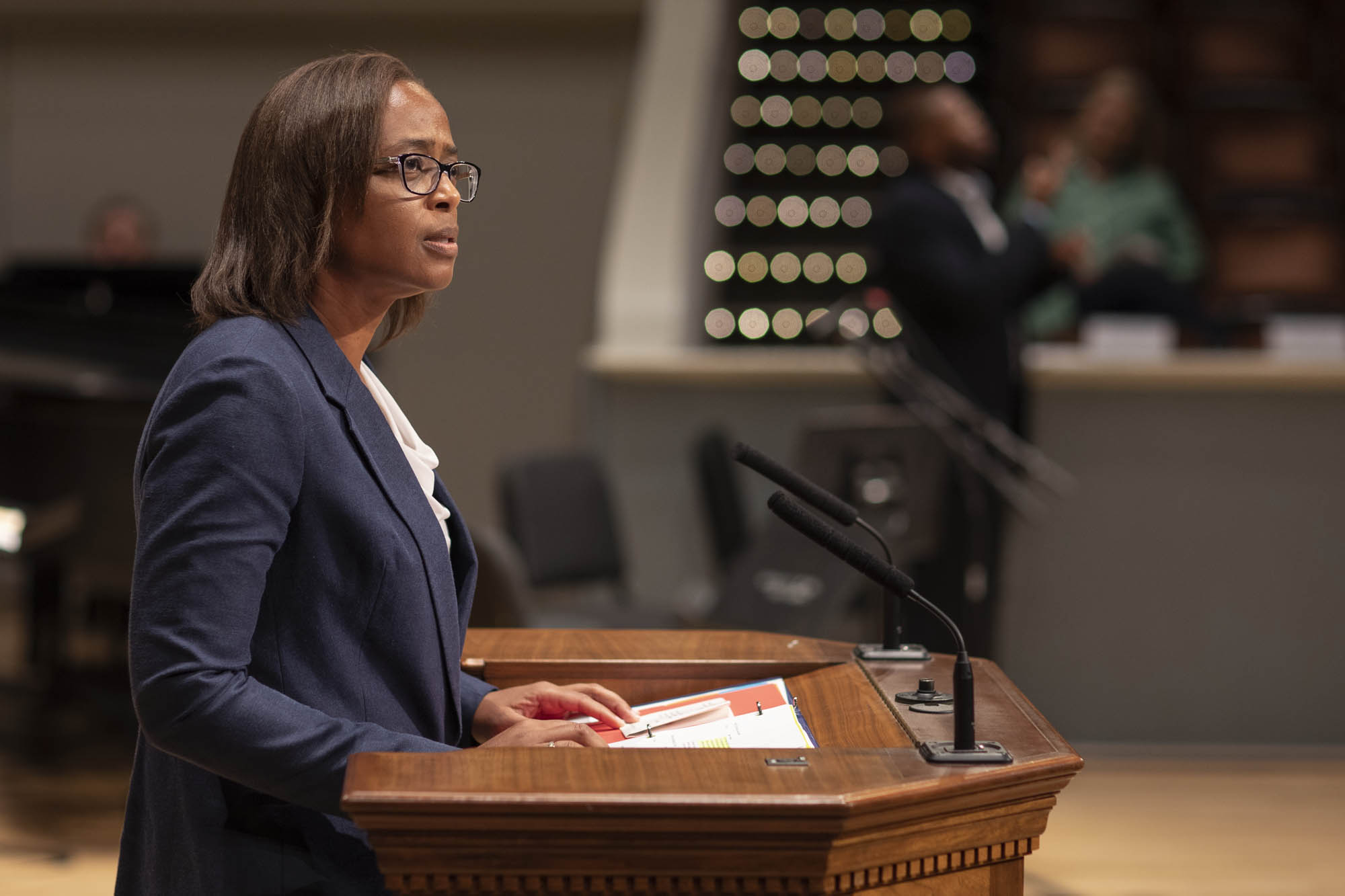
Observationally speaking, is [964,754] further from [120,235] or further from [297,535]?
[120,235]

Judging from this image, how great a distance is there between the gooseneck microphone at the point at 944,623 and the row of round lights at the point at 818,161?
4.96m

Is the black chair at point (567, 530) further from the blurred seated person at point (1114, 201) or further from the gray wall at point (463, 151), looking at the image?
the gray wall at point (463, 151)

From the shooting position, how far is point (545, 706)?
1.40m

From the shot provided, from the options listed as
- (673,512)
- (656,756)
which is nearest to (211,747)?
(656,756)

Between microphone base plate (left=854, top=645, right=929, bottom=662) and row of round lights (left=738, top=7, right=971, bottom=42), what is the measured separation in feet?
17.0

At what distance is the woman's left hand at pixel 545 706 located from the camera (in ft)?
4.47

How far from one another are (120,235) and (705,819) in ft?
19.8

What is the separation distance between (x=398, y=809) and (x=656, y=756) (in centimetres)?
20

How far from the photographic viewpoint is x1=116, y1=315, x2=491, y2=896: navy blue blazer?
3.61ft

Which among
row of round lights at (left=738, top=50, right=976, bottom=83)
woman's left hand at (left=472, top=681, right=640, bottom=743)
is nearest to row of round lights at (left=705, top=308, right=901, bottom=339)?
row of round lights at (left=738, top=50, right=976, bottom=83)

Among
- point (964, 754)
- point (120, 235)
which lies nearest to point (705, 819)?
point (964, 754)

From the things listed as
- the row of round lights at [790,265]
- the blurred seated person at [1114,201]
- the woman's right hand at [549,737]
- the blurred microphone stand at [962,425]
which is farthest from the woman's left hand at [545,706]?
the row of round lights at [790,265]

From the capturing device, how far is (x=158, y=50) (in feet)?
22.8

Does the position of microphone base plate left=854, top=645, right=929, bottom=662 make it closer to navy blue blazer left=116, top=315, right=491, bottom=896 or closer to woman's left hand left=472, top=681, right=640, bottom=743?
woman's left hand left=472, top=681, right=640, bottom=743
